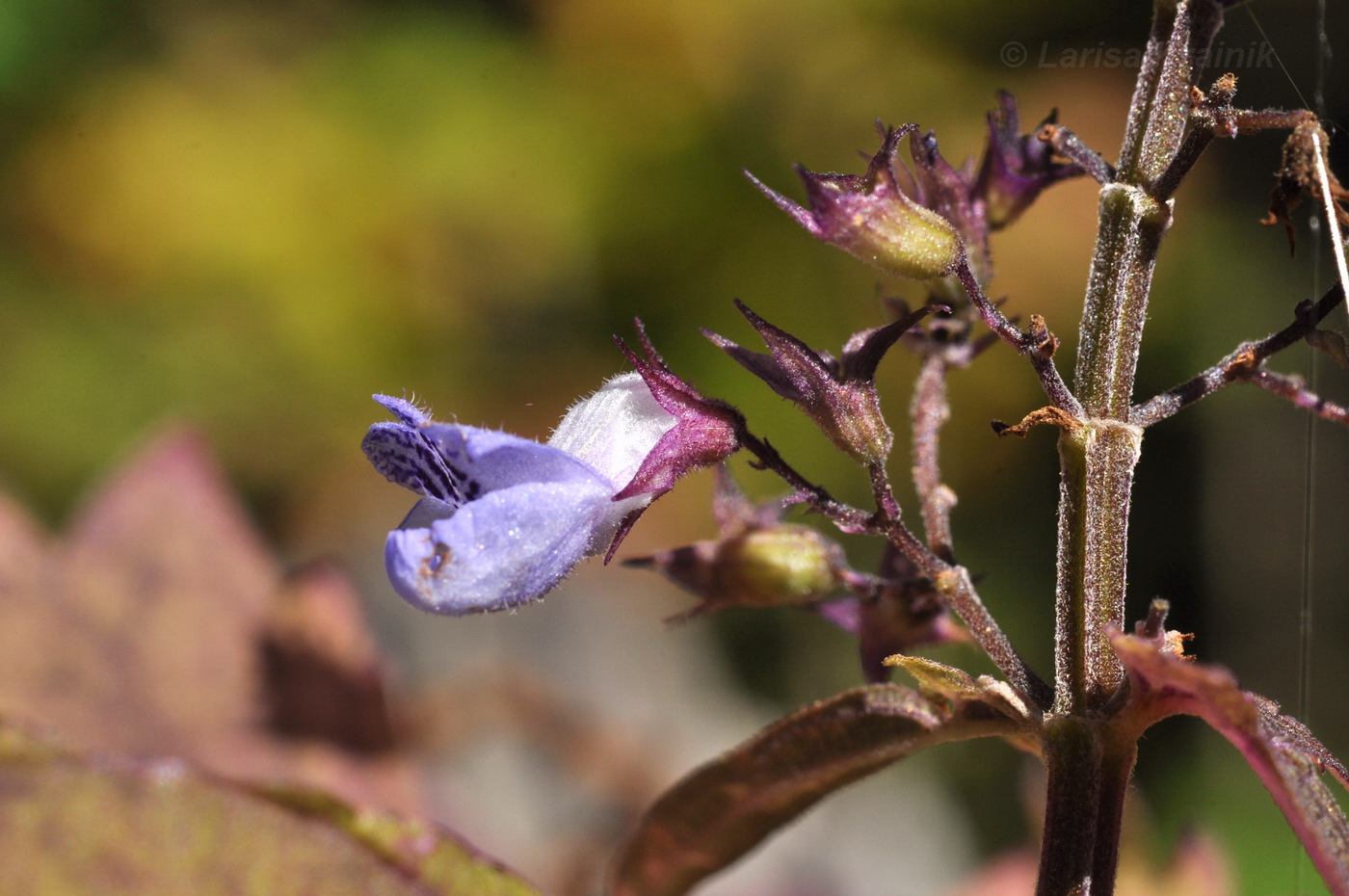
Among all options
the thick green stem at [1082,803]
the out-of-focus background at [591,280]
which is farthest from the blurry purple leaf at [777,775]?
the out-of-focus background at [591,280]

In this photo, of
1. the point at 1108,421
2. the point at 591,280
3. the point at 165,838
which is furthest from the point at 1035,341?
the point at 591,280

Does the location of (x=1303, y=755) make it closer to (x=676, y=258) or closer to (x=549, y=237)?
(x=676, y=258)

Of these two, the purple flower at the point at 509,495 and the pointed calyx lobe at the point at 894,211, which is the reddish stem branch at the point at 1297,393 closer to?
the pointed calyx lobe at the point at 894,211

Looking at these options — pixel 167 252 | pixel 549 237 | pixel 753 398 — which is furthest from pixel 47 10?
pixel 753 398

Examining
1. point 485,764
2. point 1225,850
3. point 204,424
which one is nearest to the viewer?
point 485,764

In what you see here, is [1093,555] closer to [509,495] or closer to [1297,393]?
[1297,393]
